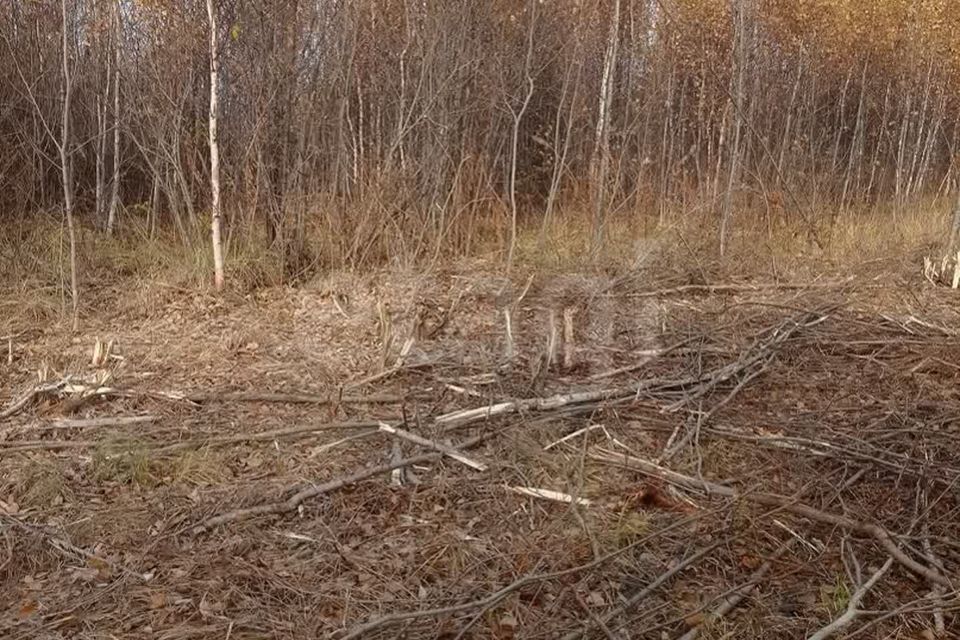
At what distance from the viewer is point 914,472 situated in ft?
10.9

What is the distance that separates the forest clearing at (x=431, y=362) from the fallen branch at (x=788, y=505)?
0.02 m

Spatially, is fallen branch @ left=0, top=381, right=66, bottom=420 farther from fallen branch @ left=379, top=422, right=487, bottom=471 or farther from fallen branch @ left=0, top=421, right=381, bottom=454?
fallen branch @ left=379, top=422, right=487, bottom=471

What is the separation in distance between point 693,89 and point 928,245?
18.1 feet

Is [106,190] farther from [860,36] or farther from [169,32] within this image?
[860,36]

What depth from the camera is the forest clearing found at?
9.20ft

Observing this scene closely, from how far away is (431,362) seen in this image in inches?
183

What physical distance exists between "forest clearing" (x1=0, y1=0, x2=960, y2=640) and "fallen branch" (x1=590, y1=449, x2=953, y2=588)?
21mm

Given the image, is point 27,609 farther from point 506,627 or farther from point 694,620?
point 694,620

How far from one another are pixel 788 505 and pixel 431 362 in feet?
Result: 7.22

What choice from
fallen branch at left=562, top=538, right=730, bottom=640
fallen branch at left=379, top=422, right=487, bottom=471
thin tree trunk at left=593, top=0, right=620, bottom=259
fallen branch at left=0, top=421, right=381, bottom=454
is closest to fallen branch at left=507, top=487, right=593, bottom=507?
fallen branch at left=379, top=422, right=487, bottom=471

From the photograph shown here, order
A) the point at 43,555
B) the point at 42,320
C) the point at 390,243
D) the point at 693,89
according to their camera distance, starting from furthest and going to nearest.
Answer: the point at 693,89 < the point at 390,243 < the point at 42,320 < the point at 43,555

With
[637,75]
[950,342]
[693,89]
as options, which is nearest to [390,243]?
[950,342]

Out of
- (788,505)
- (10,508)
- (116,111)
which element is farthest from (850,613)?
(116,111)

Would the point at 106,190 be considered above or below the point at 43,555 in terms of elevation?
above
